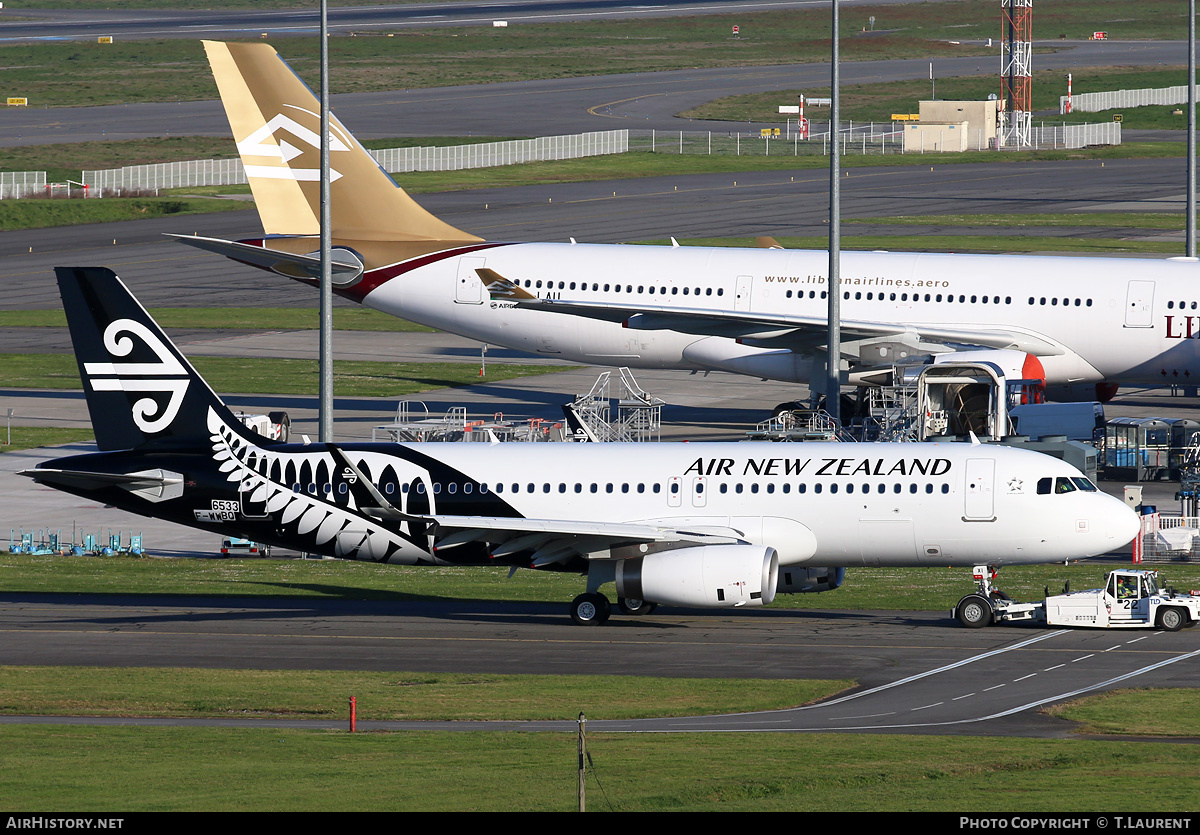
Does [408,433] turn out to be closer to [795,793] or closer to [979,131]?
[795,793]

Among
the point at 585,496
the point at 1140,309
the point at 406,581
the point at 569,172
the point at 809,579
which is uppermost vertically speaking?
the point at 569,172

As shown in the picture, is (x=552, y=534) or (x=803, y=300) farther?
(x=803, y=300)

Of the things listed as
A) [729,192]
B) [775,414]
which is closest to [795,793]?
[775,414]

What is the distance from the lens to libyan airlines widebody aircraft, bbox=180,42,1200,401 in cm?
6225

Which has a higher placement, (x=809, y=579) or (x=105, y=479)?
(x=105, y=479)

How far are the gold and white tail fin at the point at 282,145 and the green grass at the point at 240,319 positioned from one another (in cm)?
2583

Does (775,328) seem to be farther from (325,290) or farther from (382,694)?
(382,694)

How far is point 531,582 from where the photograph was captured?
162ft

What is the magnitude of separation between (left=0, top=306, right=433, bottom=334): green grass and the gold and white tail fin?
2583 centimetres

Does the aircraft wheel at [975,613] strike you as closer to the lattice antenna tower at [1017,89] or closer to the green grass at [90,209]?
the green grass at [90,209]

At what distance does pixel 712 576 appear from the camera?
129 ft

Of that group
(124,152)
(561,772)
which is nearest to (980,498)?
(561,772)

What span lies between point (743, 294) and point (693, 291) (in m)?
1.82

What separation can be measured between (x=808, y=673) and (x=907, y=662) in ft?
7.53
